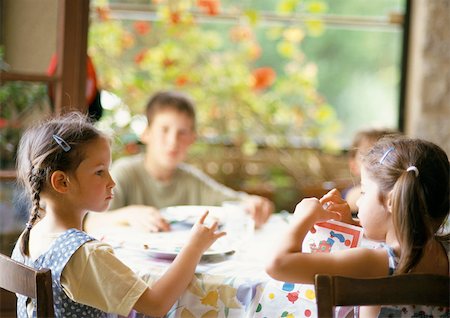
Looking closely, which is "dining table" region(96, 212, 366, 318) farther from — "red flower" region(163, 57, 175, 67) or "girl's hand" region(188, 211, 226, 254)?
"red flower" region(163, 57, 175, 67)

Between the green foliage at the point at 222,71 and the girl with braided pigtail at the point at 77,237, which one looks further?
the green foliage at the point at 222,71

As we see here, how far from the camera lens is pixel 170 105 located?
277cm

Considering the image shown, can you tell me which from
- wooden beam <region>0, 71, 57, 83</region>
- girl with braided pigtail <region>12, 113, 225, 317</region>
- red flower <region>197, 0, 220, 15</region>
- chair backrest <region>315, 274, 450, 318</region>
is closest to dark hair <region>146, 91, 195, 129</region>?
wooden beam <region>0, 71, 57, 83</region>

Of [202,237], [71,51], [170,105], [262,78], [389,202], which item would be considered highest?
[71,51]

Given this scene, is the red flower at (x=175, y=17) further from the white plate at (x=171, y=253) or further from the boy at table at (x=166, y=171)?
the white plate at (x=171, y=253)

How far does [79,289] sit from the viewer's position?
Answer: 58.2 inches

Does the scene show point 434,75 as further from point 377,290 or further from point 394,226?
point 377,290

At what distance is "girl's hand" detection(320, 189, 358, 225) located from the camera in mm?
1658

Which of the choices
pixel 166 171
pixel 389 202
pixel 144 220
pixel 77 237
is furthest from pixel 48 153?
pixel 166 171

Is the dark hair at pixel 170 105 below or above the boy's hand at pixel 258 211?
above

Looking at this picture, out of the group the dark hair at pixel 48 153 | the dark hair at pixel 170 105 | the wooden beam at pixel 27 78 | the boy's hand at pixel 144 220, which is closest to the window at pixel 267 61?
the dark hair at pixel 170 105

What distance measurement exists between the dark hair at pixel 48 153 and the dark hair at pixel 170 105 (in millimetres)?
1095

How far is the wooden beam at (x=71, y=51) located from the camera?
8.78 ft

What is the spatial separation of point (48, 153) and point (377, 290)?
803mm
